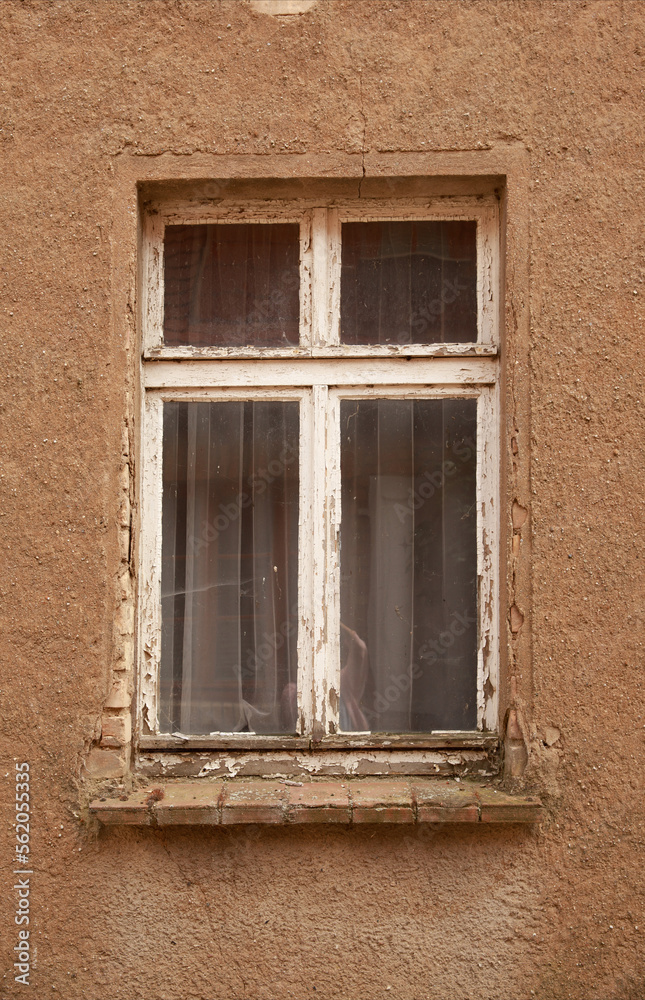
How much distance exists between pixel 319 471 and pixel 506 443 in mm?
633

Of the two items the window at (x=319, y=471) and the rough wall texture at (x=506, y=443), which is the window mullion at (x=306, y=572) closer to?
the window at (x=319, y=471)

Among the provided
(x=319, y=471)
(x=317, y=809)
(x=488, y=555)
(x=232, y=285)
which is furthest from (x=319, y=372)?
(x=317, y=809)

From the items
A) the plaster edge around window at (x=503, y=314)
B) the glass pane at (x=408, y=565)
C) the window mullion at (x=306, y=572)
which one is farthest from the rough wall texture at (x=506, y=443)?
the window mullion at (x=306, y=572)

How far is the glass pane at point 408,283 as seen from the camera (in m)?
2.81

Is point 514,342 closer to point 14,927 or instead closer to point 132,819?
Answer: point 132,819

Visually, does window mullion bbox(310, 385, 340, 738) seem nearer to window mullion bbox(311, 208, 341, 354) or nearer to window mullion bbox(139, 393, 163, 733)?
window mullion bbox(311, 208, 341, 354)

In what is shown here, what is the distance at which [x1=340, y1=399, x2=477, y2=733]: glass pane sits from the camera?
274 centimetres

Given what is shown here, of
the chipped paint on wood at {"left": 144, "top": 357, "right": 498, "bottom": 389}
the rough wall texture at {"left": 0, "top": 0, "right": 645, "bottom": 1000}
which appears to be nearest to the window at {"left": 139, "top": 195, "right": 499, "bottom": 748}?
the chipped paint on wood at {"left": 144, "top": 357, "right": 498, "bottom": 389}

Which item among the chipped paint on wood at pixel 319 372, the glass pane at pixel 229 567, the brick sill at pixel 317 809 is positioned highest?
the chipped paint on wood at pixel 319 372

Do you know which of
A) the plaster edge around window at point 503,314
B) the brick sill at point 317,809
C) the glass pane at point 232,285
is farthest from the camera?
the glass pane at point 232,285

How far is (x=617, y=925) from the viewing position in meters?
2.49

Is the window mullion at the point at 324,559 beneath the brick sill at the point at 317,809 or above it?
above

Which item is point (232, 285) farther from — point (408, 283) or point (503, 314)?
point (503, 314)

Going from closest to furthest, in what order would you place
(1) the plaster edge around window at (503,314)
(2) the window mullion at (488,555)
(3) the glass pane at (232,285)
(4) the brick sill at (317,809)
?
(4) the brick sill at (317,809) → (1) the plaster edge around window at (503,314) → (2) the window mullion at (488,555) → (3) the glass pane at (232,285)
